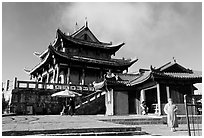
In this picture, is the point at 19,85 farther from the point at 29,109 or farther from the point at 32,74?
the point at 32,74

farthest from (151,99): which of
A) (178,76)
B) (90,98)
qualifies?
(90,98)

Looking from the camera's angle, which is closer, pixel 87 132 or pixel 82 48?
pixel 87 132

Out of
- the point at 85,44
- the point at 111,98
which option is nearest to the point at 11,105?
the point at 111,98

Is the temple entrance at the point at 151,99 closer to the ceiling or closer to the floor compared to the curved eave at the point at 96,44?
closer to the floor

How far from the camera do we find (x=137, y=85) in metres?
16.0

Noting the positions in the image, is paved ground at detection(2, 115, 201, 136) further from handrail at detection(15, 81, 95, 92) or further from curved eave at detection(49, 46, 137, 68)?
curved eave at detection(49, 46, 137, 68)

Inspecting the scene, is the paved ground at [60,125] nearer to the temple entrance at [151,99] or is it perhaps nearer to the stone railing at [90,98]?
the temple entrance at [151,99]

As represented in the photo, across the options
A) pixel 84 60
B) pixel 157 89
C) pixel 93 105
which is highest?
pixel 84 60

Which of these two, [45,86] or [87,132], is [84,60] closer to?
[45,86]

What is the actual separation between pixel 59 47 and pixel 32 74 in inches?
297

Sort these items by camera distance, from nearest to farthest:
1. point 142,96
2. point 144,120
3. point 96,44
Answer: point 144,120 → point 142,96 → point 96,44

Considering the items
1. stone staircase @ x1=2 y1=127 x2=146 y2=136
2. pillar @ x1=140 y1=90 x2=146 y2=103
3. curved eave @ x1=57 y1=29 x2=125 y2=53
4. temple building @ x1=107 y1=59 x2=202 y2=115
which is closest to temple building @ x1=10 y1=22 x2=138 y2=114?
curved eave @ x1=57 y1=29 x2=125 y2=53

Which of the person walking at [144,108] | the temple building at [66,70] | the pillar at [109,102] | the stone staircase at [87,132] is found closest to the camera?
the stone staircase at [87,132]

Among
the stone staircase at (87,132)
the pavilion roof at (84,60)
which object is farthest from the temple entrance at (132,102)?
the stone staircase at (87,132)
